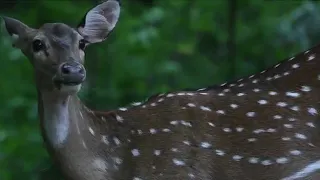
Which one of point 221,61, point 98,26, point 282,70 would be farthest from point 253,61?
point 98,26

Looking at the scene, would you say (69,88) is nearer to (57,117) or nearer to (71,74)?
(71,74)

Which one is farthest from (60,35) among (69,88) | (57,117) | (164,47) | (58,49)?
(164,47)

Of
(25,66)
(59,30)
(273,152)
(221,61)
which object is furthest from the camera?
(221,61)

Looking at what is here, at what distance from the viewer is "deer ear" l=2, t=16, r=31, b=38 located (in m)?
6.56

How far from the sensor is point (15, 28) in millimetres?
6586

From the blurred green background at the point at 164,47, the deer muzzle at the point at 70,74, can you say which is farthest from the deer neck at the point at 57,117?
the blurred green background at the point at 164,47

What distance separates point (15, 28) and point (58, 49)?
1.31 ft

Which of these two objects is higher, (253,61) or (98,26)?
(98,26)

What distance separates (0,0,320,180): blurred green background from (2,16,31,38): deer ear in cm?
214

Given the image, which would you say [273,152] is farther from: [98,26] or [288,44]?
[288,44]

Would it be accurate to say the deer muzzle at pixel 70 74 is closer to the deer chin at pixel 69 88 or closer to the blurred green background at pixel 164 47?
the deer chin at pixel 69 88

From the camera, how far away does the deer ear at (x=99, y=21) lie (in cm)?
666

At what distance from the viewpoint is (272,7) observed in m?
10.6

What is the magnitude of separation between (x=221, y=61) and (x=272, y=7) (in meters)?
0.69
